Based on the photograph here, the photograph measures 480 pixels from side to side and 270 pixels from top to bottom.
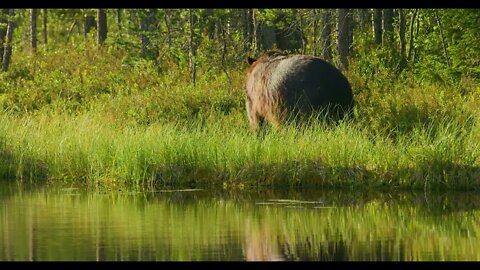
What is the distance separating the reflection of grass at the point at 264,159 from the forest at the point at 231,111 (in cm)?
2

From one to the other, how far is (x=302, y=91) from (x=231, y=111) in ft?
11.3

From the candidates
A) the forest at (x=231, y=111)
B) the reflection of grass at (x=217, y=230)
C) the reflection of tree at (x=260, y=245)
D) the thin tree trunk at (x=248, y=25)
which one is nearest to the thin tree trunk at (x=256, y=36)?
the forest at (x=231, y=111)

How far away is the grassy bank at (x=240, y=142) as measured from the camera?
16.9 metres

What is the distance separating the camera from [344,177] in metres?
16.9

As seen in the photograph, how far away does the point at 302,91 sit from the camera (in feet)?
63.8

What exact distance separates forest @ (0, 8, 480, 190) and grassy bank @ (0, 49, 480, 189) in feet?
0.08

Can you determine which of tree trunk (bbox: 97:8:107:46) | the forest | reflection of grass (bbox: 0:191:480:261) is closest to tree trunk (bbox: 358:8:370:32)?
the forest

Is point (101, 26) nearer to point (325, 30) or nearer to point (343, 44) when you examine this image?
point (325, 30)

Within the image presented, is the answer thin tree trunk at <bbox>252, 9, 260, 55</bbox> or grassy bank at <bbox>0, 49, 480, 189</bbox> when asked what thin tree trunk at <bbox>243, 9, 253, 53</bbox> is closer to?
thin tree trunk at <bbox>252, 9, 260, 55</bbox>

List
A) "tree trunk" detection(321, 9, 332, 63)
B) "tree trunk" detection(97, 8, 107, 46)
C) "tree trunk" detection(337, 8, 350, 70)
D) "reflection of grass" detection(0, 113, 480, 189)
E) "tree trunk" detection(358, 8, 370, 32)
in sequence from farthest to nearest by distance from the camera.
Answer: "tree trunk" detection(97, 8, 107, 46) → "tree trunk" detection(358, 8, 370, 32) → "tree trunk" detection(321, 9, 332, 63) → "tree trunk" detection(337, 8, 350, 70) → "reflection of grass" detection(0, 113, 480, 189)

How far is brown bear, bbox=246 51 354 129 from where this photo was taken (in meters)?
19.4

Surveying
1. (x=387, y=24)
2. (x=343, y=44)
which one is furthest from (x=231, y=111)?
(x=387, y=24)
